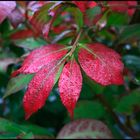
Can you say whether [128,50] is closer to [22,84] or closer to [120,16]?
[120,16]

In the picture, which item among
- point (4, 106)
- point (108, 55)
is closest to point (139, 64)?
point (108, 55)

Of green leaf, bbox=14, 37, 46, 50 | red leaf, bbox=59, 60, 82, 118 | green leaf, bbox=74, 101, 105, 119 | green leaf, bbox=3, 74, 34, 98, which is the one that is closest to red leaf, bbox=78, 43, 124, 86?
red leaf, bbox=59, 60, 82, 118

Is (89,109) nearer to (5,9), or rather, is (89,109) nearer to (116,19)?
(116,19)

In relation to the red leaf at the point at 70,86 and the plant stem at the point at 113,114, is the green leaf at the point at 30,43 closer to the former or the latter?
the plant stem at the point at 113,114

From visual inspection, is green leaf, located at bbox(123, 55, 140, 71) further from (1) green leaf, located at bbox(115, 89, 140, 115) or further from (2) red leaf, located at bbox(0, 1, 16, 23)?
(2) red leaf, located at bbox(0, 1, 16, 23)

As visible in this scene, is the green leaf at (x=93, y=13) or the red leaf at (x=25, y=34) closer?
the green leaf at (x=93, y=13)

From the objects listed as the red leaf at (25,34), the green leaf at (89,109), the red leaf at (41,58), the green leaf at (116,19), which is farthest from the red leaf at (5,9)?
the green leaf at (89,109)
